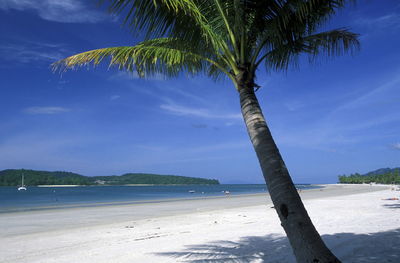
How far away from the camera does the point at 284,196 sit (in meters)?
2.78

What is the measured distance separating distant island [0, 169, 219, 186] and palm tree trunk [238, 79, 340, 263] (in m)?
141

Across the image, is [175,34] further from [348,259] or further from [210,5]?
[348,259]

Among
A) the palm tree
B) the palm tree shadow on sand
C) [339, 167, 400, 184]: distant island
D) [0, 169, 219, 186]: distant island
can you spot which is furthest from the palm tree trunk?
[0, 169, 219, 186]: distant island

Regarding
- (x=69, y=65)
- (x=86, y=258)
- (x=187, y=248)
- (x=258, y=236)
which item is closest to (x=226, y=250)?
(x=187, y=248)

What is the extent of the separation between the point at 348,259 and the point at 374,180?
11150 centimetres

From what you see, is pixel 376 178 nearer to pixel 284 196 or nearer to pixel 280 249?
pixel 280 249

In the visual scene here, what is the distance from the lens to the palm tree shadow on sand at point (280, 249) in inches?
210

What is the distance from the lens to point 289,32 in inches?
181

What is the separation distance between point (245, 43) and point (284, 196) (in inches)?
77.7

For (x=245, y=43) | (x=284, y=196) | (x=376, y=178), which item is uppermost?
(x=245, y=43)

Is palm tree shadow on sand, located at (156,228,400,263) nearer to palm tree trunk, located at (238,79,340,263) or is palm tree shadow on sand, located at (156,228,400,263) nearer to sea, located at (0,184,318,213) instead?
palm tree trunk, located at (238,79,340,263)

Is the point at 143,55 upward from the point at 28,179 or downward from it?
upward

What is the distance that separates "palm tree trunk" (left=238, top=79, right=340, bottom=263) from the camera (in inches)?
102

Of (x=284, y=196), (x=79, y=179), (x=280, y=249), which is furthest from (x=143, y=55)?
(x=79, y=179)
